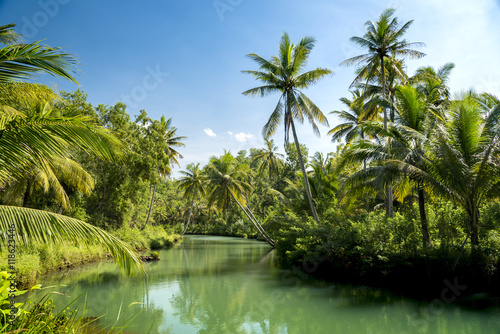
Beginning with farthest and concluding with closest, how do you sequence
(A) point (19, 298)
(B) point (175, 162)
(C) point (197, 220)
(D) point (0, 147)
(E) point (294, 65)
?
(C) point (197, 220) → (B) point (175, 162) → (E) point (294, 65) → (A) point (19, 298) → (D) point (0, 147)

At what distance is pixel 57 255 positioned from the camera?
13.1 metres

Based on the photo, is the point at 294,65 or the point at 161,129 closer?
the point at 294,65

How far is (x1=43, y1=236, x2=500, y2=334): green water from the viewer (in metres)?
7.02

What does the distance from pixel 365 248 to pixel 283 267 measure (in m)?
5.52

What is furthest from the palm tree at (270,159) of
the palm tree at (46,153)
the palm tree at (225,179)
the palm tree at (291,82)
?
the palm tree at (46,153)

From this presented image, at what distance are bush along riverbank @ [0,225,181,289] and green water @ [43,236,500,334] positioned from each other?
0.77 metres

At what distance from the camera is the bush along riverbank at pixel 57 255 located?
9289 mm

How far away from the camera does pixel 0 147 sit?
2799 millimetres

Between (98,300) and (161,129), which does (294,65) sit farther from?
(98,300)

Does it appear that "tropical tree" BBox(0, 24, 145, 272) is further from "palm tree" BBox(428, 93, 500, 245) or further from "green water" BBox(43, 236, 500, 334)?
"palm tree" BBox(428, 93, 500, 245)

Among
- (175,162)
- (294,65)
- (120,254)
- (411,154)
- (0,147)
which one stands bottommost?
(120,254)

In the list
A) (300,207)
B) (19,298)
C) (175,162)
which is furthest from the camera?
(175,162)

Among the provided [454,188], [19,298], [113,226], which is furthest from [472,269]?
[113,226]

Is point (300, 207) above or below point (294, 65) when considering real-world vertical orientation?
below
